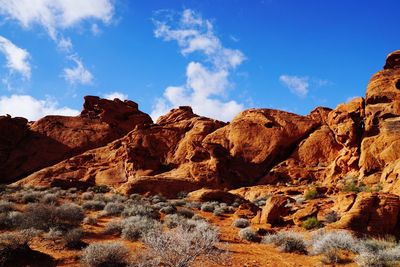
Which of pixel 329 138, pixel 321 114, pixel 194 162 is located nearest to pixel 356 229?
pixel 194 162

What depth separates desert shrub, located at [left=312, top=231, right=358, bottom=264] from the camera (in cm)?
1030

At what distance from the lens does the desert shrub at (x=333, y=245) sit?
1030 cm

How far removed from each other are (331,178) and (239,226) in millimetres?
A: 20395

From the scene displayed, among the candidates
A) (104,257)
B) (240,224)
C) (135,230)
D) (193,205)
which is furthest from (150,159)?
(104,257)

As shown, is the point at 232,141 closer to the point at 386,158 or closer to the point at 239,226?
the point at 386,158

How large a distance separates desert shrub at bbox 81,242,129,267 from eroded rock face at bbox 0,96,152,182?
4380 centimetres

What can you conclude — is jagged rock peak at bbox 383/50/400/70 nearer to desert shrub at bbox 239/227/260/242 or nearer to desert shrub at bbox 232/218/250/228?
desert shrub at bbox 232/218/250/228

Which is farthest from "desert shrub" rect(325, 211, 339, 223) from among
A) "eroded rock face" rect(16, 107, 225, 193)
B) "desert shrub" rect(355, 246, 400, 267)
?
"eroded rock face" rect(16, 107, 225, 193)

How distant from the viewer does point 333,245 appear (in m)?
11.0

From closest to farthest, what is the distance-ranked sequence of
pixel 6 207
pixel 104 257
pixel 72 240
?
1. pixel 104 257
2. pixel 72 240
3. pixel 6 207

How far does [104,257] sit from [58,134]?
47.9 meters

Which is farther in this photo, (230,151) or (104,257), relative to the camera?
(230,151)

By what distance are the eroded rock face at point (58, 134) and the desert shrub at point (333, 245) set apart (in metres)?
44.0

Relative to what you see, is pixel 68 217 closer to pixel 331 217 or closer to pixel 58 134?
pixel 331 217
